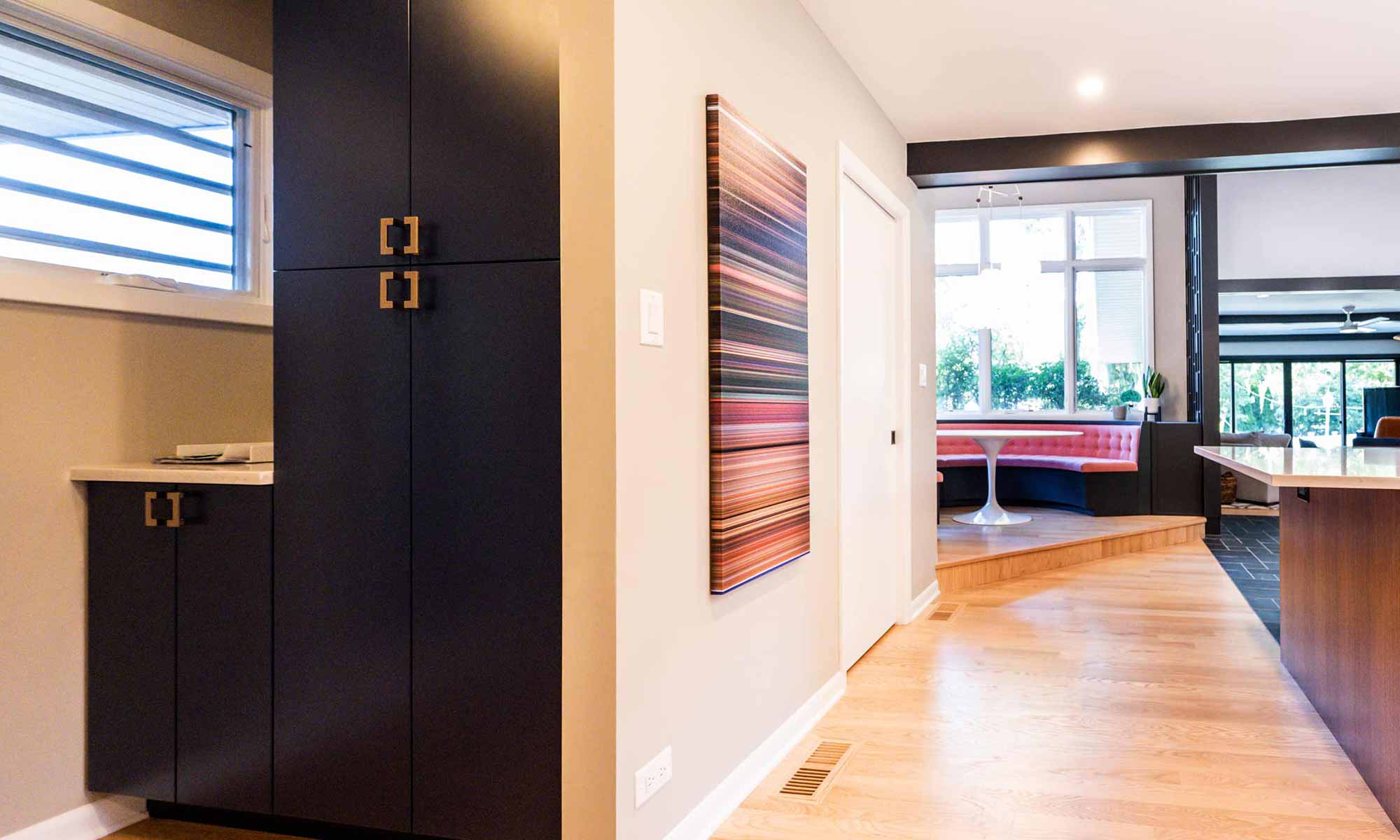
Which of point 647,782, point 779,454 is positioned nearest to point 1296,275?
point 779,454

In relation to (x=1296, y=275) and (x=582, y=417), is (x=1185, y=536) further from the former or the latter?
(x=582, y=417)

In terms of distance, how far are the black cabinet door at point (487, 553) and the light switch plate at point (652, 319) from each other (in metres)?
0.22

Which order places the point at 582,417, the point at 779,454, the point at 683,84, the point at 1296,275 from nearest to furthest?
1. the point at 582,417
2. the point at 683,84
3. the point at 779,454
4. the point at 1296,275

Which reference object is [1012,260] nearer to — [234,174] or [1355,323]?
[234,174]

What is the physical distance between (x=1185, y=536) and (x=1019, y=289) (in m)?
2.28

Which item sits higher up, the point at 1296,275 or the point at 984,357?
the point at 1296,275

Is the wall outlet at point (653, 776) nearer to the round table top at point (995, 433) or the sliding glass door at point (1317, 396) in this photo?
the round table top at point (995, 433)

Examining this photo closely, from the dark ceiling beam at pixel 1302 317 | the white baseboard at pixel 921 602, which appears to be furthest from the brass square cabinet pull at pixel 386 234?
the dark ceiling beam at pixel 1302 317

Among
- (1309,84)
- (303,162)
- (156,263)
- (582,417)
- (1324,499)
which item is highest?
(1309,84)

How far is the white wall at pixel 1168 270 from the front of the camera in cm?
850

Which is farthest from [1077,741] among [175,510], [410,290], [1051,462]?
[1051,462]

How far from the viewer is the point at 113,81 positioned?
8.35 ft

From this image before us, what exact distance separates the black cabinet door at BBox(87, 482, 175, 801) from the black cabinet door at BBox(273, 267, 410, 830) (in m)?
0.32

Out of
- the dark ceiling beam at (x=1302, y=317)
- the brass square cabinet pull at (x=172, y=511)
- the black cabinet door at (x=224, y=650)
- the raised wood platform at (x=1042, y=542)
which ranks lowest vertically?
the raised wood platform at (x=1042, y=542)
